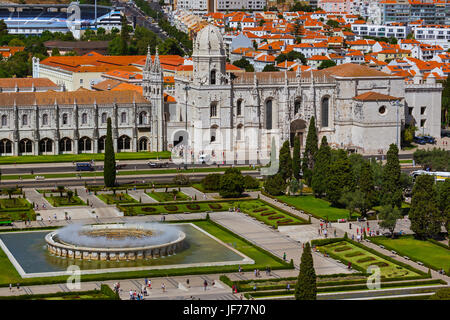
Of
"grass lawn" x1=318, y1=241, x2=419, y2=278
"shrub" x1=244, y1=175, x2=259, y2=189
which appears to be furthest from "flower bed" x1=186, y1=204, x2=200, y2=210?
"grass lawn" x1=318, y1=241, x2=419, y2=278

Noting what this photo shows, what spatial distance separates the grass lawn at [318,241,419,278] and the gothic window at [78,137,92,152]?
1839 inches

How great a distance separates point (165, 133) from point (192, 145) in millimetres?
3404

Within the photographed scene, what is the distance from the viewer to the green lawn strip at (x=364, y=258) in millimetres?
67000

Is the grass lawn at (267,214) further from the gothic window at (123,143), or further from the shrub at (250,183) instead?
the gothic window at (123,143)

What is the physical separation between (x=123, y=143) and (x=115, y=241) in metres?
46.1

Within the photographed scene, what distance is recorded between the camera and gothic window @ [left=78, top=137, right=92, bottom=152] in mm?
115556

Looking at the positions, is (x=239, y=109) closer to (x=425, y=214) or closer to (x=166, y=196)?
(x=166, y=196)

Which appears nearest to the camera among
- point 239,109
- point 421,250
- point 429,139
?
point 421,250

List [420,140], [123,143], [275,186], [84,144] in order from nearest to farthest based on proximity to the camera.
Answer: [275,186] → [84,144] → [123,143] → [420,140]

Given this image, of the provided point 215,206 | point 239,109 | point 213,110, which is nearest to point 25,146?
point 213,110

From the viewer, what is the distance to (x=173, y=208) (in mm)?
87562

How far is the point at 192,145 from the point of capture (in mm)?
118375

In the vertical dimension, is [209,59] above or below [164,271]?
above
